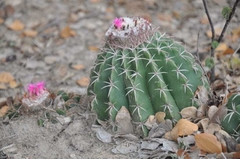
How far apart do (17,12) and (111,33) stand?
280 centimetres

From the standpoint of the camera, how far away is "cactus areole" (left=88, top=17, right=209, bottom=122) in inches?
96.7

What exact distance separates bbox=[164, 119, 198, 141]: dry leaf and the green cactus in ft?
0.47

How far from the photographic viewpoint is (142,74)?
8.13 feet

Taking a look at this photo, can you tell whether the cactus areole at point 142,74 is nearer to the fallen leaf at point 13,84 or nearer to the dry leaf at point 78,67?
the fallen leaf at point 13,84

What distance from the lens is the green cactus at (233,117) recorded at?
2.35 meters

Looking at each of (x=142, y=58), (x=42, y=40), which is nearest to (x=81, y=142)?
(x=142, y=58)

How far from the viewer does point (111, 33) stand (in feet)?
Answer: 8.27

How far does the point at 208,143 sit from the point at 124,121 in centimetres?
44

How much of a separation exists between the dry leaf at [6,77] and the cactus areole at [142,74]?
174 centimetres

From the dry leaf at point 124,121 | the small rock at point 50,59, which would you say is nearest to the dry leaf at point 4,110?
the dry leaf at point 124,121

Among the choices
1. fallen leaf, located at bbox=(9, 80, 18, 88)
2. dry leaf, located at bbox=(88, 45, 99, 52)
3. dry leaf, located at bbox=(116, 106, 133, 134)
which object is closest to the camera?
dry leaf, located at bbox=(116, 106, 133, 134)

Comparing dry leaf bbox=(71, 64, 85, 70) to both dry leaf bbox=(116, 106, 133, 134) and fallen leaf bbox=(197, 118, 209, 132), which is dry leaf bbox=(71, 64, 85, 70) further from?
fallen leaf bbox=(197, 118, 209, 132)

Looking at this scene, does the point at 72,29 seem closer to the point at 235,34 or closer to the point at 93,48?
the point at 93,48

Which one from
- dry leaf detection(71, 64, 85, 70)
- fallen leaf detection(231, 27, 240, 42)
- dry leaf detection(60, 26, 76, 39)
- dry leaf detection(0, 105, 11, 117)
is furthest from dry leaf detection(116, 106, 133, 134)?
dry leaf detection(60, 26, 76, 39)
